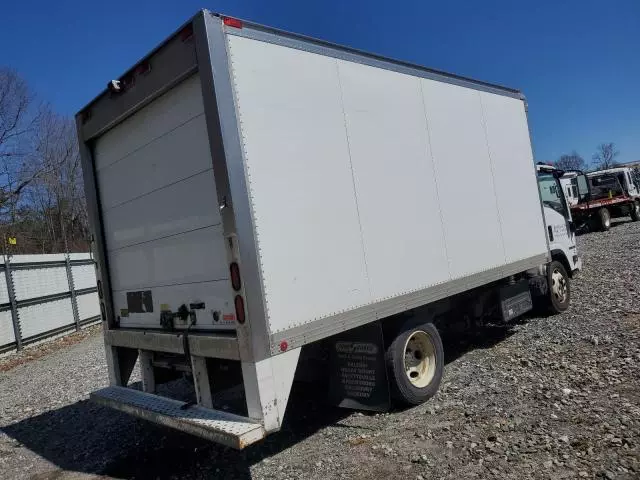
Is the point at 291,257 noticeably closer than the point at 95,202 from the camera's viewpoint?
Yes

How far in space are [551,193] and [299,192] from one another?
610 cm

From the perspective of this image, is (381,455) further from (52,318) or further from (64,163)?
(64,163)

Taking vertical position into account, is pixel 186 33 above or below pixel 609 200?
above

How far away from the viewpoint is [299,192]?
3.92 metres

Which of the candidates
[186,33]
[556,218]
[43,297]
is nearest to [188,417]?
[186,33]

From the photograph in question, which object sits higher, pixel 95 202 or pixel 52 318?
pixel 95 202

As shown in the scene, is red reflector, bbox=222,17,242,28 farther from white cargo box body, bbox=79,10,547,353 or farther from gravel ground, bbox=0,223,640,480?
gravel ground, bbox=0,223,640,480

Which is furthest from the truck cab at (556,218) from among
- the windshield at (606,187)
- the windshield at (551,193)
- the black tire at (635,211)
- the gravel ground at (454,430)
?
the black tire at (635,211)

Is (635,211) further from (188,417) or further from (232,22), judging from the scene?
(188,417)

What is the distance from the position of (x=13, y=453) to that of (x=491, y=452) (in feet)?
15.0

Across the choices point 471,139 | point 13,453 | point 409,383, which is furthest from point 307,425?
point 471,139

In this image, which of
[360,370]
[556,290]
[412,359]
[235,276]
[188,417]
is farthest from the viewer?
[556,290]

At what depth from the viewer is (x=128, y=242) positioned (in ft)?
16.3

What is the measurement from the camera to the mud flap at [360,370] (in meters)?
4.46
